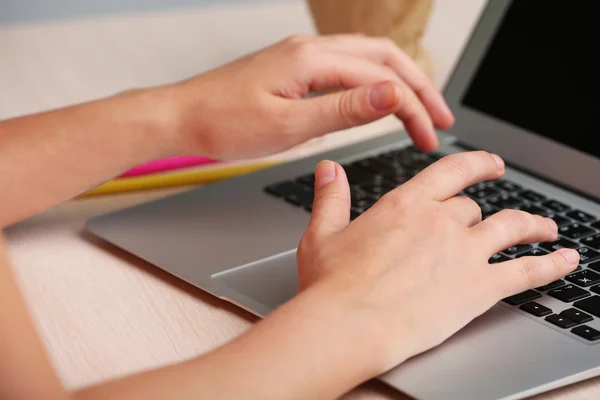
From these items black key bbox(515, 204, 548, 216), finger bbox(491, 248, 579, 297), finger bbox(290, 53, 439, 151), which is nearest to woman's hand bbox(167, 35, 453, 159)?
finger bbox(290, 53, 439, 151)

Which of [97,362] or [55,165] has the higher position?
[55,165]

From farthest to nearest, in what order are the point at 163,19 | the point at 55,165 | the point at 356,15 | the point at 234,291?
the point at 163,19 → the point at 356,15 → the point at 55,165 → the point at 234,291

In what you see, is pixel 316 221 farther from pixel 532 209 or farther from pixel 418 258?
pixel 532 209

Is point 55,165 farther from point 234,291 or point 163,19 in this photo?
point 163,19

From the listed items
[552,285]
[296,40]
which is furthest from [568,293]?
[296,40]

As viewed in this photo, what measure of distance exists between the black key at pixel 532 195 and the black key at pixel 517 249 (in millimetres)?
99

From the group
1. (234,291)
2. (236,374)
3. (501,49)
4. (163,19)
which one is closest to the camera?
(236,374)

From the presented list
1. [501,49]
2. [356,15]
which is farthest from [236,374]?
[356,15]

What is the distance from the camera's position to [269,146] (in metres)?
0.75

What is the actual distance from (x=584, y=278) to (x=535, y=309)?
0.05 m

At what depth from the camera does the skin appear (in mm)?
453

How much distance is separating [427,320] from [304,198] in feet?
0.82

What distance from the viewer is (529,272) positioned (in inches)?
21.6

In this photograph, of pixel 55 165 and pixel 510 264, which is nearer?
pixel 510 264
